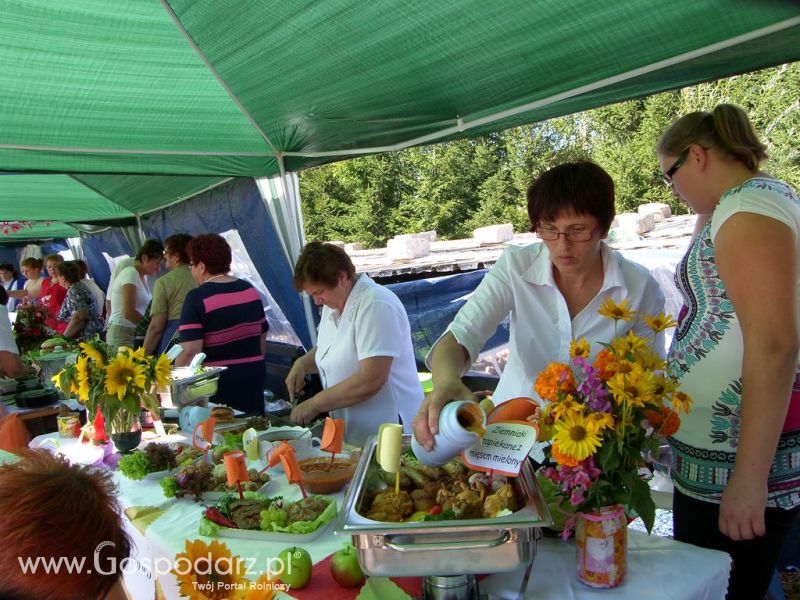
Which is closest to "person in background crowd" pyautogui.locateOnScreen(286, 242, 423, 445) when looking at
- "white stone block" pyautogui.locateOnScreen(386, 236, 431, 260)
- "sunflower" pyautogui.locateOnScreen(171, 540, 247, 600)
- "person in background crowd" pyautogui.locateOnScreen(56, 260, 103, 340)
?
"sunflower" pyautogui.locateOnScreen(171, 540, 247, 600)

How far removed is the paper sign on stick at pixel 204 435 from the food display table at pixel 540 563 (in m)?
0.38

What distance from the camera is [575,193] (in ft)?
4.95

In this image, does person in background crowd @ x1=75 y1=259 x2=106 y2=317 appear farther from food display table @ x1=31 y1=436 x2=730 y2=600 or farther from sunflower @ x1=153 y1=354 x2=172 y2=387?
food display table @ x1=31 y1=436 x2=730 y2=600

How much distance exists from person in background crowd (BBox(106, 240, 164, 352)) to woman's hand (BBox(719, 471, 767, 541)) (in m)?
5.04

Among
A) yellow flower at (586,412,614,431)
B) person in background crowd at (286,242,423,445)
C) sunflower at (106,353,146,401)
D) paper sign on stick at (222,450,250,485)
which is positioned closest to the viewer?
yellow flower at (586,412,614,431)

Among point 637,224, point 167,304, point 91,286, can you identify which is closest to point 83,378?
point 167,304

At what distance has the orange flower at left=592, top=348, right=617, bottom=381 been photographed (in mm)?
1035

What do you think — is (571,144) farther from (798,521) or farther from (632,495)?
(632,495)

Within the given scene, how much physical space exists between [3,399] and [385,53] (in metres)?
2.99

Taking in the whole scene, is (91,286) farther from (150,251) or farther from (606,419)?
(606,419)

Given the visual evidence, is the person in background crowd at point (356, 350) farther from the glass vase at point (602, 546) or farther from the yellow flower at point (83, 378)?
the glass vase at point (602, 546)

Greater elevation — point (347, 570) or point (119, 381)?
point (119, 381)

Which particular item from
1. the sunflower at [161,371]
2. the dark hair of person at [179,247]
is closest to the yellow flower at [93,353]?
the sunflower at [161,371]

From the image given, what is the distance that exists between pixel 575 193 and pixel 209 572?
1172 millimetres
